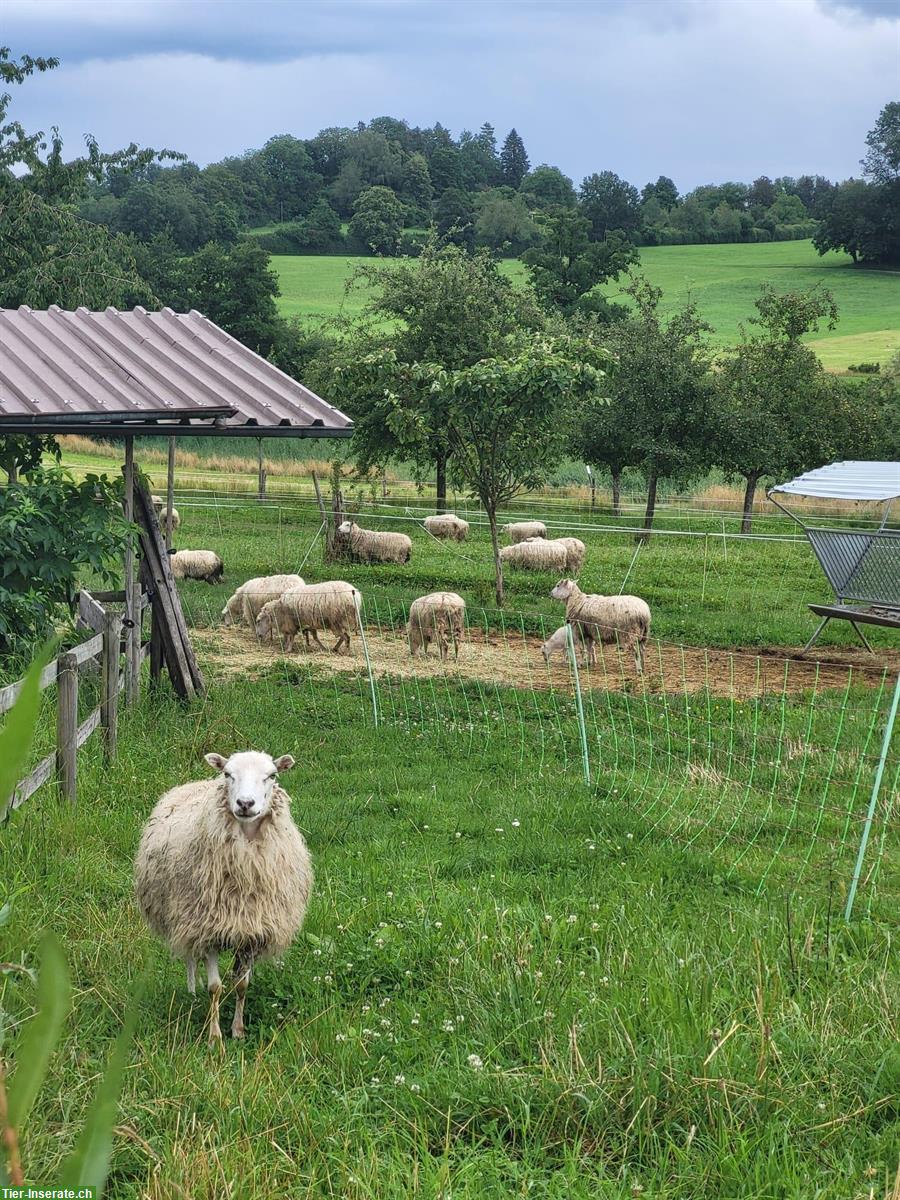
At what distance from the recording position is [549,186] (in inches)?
3770

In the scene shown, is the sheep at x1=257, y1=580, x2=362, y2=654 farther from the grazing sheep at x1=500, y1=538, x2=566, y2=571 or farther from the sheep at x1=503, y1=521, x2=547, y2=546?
the sheep at x1=503, y1=521, x2=547, y2=546

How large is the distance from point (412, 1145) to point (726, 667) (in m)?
9.58

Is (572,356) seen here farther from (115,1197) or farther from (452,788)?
(115,1197)

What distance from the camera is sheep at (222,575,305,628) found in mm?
14516

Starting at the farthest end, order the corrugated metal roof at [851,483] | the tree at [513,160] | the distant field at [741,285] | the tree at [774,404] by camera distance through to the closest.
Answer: the tree at [513,160] < the distant field at [741,285] < the tree at [774,404] < the corrugated metal roof at [851,483]

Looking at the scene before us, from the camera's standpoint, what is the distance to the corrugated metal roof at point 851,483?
12.6 metres

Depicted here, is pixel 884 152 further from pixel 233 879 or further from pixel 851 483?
pixel 233 879

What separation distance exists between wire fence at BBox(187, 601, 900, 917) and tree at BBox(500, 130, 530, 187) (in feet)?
340

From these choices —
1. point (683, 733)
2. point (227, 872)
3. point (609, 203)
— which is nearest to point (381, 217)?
point (609, 203)

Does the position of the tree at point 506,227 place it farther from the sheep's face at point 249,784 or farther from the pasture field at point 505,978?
the sheep's face at point 249,784

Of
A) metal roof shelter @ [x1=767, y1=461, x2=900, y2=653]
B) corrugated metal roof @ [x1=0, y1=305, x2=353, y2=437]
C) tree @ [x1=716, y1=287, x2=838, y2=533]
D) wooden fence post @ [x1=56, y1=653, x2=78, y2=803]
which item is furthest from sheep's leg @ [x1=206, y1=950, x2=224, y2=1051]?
tree @ [x1=716, y1=287, x2=838, y2=533]

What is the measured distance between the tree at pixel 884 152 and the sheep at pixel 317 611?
66.4 metres

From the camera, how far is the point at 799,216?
3625 inches

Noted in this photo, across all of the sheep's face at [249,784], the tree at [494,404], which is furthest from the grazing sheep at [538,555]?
the sheep's face at [249,784]
